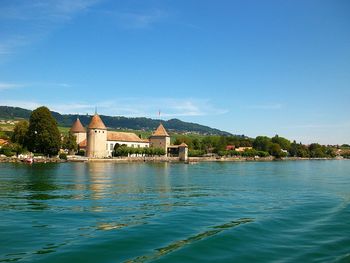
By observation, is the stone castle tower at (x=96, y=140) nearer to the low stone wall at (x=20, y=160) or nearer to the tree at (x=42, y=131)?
the low stone wall at (x=20, y=160)

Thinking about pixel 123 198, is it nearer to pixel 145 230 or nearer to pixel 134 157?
pixel 145 230

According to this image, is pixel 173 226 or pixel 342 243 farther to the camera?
pixel 173 226

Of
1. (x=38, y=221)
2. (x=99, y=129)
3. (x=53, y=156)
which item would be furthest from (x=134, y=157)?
(x=38, y=221)

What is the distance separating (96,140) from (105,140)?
2806 mm

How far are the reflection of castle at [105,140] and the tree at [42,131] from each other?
18754mm

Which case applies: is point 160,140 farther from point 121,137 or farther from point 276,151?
point 276,151

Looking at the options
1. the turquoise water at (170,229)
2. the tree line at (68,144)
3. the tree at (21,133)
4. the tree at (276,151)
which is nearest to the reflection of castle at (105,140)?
the tree line at (68,144)

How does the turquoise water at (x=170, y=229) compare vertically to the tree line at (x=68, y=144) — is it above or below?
below

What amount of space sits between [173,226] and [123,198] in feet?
23.8

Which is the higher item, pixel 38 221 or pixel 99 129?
pixel 99 129

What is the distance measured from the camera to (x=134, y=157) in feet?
278

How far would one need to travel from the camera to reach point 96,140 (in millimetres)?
82812

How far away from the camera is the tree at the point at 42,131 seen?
202 ft

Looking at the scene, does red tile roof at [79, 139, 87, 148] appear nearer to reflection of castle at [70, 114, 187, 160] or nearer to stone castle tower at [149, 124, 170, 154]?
reflection of castle at [70, 114, 187, 160]
